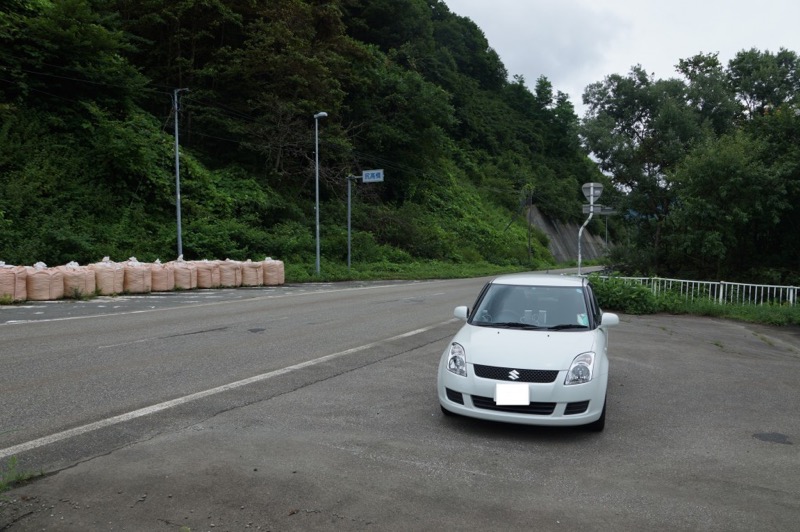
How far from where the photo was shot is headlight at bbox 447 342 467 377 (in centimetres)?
528

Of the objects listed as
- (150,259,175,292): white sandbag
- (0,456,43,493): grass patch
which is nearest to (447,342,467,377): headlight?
(0,456,43,493): grass patch

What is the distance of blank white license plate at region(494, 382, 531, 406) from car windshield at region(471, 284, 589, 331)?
108 centimetres

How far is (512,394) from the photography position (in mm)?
4949

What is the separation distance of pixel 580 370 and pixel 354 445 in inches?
84.3

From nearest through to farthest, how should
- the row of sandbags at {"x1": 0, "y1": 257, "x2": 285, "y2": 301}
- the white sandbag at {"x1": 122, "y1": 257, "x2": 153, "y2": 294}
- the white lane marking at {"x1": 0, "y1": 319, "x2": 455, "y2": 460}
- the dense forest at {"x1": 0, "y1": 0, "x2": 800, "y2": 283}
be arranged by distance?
the white lane marking at {"x1": 0, "y1": 319, "x2": 455, "y2": 460} → the row of sandbags at {"x1": 0, "y1": 257, "x2": 285, "y2": 301} → the white sandbag at {"x1": 122, "y1": 257, "x2": 153, "y2": 294} → the dense forest at {"x1": 0, "y1": 0, "x2": 800, "y2": 283}

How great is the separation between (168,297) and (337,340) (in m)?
9.63

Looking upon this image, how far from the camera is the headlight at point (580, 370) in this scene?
16.5 feet

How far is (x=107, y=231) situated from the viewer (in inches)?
918

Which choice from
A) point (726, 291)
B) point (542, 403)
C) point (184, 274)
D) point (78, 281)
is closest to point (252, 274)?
point (184, 274)

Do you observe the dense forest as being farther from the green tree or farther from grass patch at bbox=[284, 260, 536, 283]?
grass patch at bbox=[284, 260, 536, 283]

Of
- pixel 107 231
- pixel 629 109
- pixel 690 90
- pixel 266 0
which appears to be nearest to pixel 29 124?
pixel 107 231

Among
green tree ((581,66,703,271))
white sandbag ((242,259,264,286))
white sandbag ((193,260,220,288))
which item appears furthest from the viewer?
green tree ((581,66,703,271))

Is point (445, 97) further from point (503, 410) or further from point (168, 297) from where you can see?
point (503, 410)

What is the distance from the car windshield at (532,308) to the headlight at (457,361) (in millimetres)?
683
